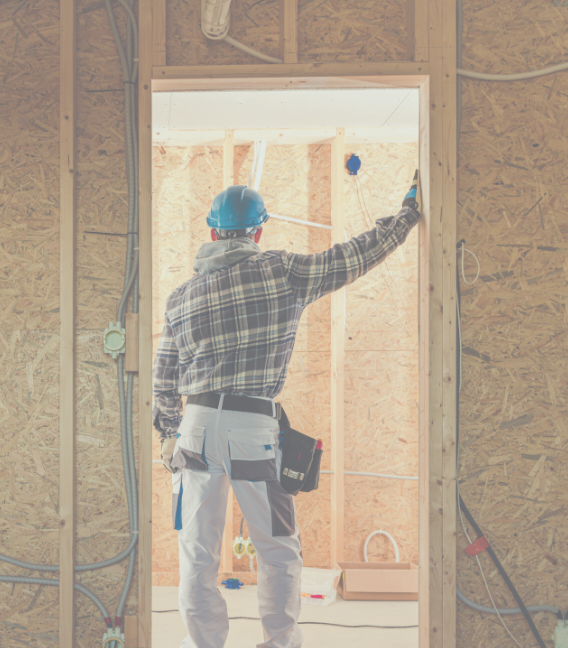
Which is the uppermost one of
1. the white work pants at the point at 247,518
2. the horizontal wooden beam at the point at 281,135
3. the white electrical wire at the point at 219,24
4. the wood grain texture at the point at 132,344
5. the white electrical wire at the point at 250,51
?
the horizontal wooden beam at the point at 281,135

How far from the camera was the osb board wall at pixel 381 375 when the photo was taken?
11.4ft

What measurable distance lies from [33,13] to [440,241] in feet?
6.25

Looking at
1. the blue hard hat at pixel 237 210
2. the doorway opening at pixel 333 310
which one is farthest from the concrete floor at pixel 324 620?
the blue hard hat at pixel 237 210

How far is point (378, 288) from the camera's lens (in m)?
3.55

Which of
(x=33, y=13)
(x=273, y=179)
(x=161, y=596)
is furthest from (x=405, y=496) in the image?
(x=33, y=13)

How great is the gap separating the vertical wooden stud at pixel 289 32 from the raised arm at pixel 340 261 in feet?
2.43

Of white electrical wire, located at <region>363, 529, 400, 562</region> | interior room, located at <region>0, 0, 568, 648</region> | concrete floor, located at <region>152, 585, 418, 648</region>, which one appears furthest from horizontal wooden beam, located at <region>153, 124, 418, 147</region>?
concrete floor, located at <region>152, 585, 418, 648</region>

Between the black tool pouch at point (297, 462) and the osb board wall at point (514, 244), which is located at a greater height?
the osb board wall at point (514, 244)

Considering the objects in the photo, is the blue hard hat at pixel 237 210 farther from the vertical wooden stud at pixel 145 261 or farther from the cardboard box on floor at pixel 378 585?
the cardboard box on floor at pixel 378 585

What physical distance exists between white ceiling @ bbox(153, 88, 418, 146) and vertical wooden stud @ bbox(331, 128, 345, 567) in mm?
190

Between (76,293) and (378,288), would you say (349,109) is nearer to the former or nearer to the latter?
(378,288)

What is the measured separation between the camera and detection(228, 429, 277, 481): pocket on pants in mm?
2090

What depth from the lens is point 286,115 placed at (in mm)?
3225

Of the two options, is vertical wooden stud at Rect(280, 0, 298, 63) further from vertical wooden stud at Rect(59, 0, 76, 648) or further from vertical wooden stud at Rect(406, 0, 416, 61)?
vertical wooden stud at Rect(59, 0, 76, 648)
